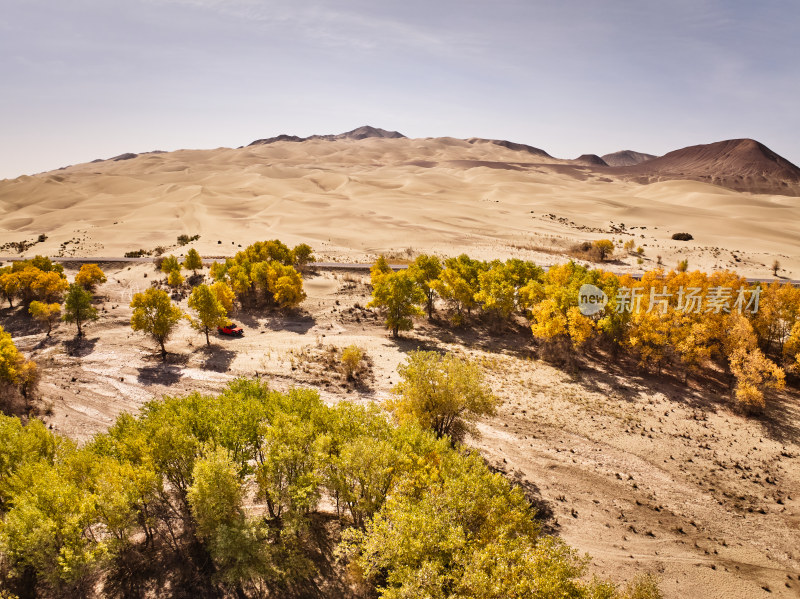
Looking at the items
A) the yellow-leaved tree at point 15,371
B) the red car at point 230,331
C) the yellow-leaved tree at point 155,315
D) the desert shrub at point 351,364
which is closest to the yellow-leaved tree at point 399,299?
the desert shrub at point 351,364

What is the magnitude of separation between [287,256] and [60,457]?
153ft

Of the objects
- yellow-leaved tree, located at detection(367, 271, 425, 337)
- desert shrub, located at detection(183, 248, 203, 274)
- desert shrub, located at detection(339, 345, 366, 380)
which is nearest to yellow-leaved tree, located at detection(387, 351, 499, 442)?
desert shrub, located at detection(339, 345, 366, 380)

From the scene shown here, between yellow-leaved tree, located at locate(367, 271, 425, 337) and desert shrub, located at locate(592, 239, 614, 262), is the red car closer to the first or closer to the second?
yellow-leaved tree, located at locate(367, 271, 425, 337)

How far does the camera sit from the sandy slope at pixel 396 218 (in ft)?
297

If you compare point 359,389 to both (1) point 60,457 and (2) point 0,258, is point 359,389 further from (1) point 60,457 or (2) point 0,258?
(2) point 0,258

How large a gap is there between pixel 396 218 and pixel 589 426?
89.8 metres

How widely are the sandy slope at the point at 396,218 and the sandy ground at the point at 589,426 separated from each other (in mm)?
39176

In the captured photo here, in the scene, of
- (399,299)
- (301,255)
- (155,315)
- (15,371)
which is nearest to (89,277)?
(155,315)

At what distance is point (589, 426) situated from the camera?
32.7 meters

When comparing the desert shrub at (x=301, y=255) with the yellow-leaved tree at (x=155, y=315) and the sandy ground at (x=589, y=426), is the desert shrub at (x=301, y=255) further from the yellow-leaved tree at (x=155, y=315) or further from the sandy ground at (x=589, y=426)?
the yellow-leaved tree at (x=155, y=315)

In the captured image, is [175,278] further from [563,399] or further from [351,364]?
[563,399]

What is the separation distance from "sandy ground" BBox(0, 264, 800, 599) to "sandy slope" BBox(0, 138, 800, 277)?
3918 cm

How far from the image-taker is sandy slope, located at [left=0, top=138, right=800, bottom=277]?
297 ft

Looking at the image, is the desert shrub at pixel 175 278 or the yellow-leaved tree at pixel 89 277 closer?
the yellow-leaved tree at pixel 89 277
